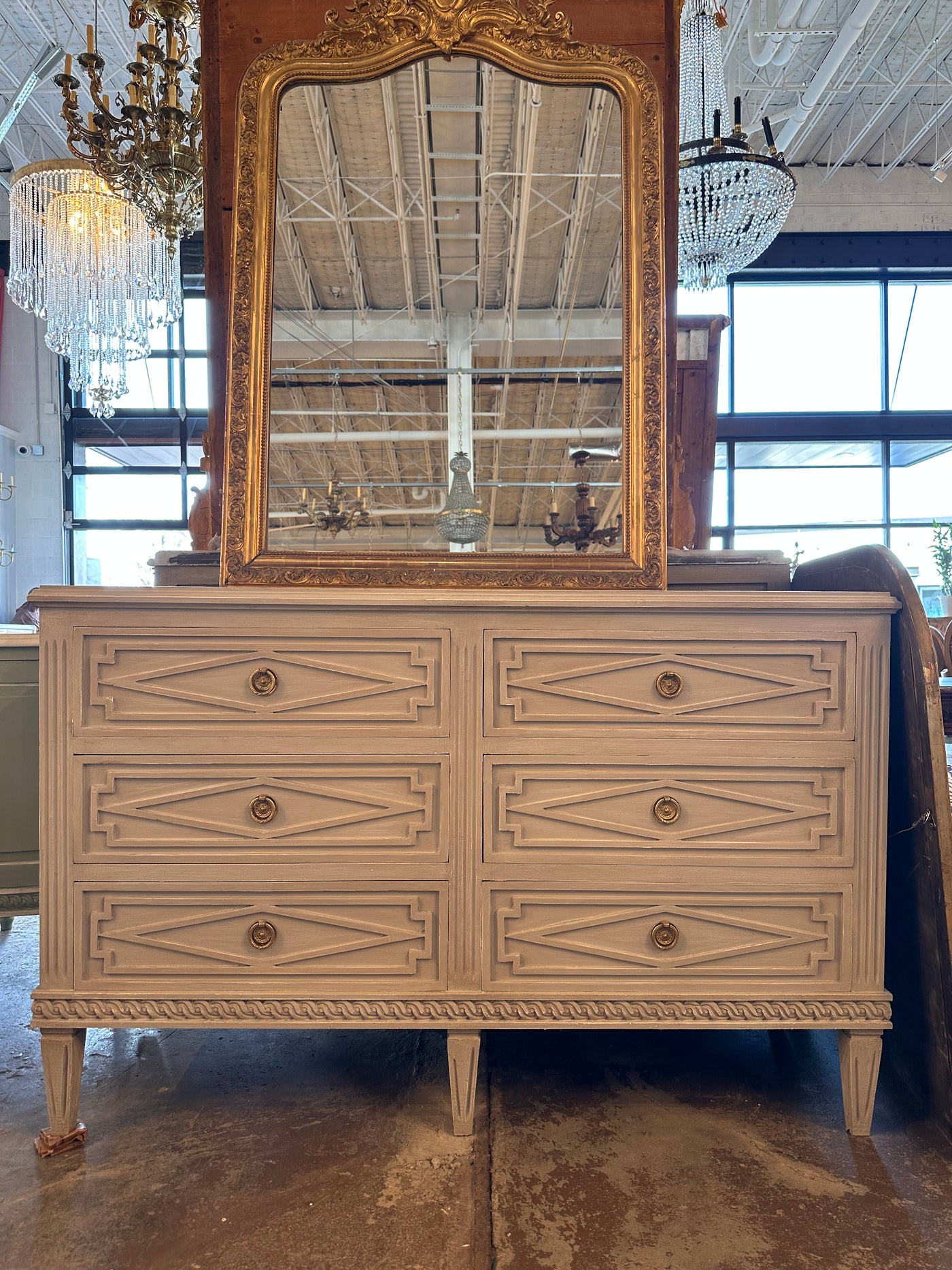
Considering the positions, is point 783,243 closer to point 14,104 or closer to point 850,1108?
point 14,104

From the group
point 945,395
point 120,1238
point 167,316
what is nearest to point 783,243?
point 945,395

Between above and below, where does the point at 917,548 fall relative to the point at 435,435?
above

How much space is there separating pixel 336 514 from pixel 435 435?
0.36 metres

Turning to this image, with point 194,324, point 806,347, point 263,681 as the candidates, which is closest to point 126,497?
point 194,324

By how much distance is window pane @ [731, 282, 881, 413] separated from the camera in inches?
452

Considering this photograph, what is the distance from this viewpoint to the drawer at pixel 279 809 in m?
1.77

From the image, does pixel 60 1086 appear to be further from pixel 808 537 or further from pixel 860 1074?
pixel 808 537

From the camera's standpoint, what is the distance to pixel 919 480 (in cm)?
1159

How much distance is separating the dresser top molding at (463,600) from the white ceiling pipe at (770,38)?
7.69m

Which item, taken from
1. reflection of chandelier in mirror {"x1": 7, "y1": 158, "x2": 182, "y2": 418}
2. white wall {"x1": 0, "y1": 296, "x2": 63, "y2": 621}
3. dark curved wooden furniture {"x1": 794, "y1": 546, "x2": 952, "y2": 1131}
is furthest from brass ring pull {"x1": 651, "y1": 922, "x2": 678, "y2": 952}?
white wall {"x1": 0, "y1": 296, "x2": 63, "y2": 621}

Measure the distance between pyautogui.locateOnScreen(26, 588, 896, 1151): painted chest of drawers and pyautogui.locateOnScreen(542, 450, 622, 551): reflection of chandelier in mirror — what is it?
0.40 metres

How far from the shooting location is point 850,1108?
181 centimetres

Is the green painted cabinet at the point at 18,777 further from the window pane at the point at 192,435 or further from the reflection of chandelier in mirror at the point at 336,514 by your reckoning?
the window pane at the point at 192,435

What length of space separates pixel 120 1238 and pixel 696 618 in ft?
5.09
